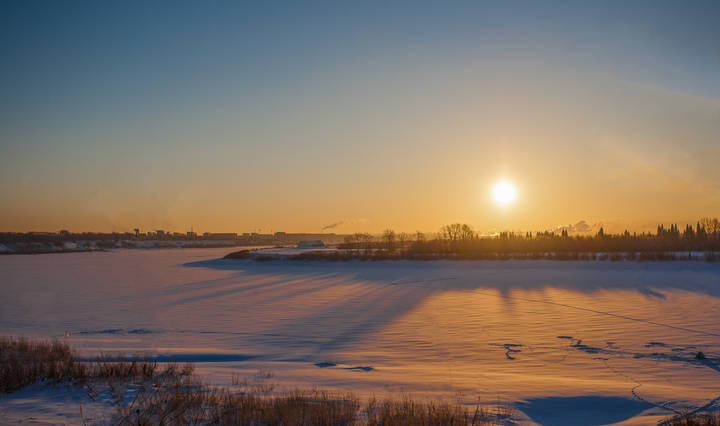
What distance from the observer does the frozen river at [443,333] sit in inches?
228

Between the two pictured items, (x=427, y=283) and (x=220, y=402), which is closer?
(x=220, y=402)

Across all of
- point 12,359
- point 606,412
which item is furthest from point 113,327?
point 606,412

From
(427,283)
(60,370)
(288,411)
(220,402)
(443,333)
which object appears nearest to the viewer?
(288,411)

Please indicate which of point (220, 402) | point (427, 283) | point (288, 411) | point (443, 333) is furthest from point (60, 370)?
point (427, 283)

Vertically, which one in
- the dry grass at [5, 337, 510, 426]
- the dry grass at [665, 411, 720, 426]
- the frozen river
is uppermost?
the dry grass at [665, 411, 720, 426]

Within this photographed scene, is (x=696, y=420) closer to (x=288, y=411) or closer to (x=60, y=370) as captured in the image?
(x=288, y=411)

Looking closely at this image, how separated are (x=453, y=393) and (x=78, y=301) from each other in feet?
48.7

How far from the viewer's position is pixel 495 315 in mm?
11836

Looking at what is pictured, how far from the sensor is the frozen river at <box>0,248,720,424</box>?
5.79 metres

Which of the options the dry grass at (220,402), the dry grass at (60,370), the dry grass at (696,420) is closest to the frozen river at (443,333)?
the dry grass at (696,420)

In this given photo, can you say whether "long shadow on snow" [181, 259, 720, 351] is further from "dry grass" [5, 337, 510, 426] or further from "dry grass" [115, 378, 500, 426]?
"dry grass" [115, 378, 500, 426]

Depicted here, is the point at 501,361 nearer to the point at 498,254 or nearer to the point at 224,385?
the point at 224,385

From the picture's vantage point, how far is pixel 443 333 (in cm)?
977

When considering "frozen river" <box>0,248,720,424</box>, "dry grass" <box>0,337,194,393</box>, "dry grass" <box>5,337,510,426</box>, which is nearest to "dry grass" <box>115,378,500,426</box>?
"dry grass" <box>5,337,510,426</box>
